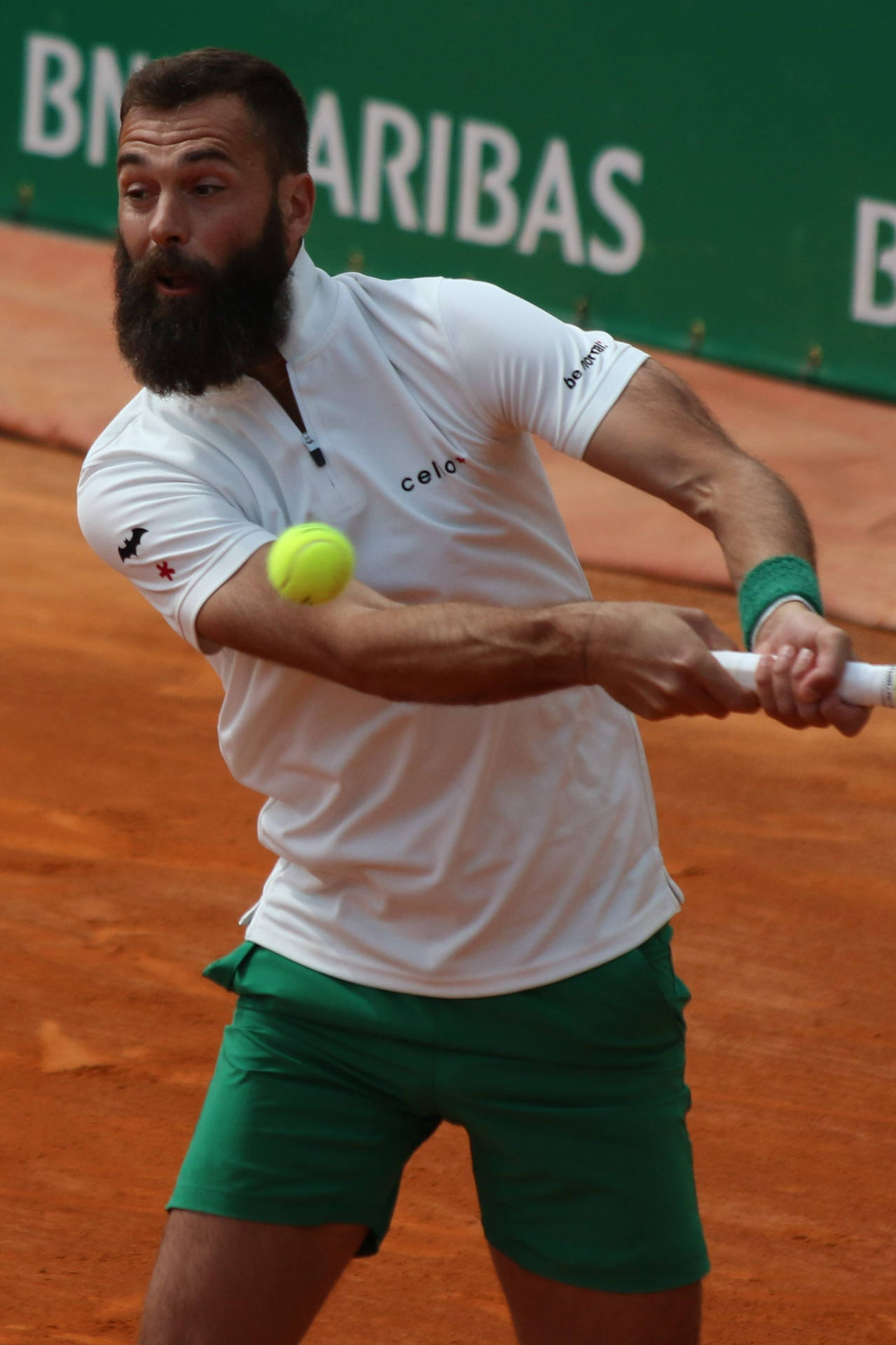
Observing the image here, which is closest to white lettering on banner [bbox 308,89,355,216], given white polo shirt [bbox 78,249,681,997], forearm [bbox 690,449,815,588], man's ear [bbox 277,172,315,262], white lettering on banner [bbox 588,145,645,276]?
white lettering on banner [bbox 588,145,645,276]

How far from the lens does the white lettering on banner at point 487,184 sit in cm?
989

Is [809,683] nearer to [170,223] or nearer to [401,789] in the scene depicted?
[401,789]

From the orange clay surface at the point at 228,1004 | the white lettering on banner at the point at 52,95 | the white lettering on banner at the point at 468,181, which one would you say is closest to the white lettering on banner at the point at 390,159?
the white lettering on banner at the point at 468,181

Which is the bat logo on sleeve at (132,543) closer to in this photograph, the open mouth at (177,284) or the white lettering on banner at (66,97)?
the open mouth at (177,284)

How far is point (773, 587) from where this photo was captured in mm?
2441

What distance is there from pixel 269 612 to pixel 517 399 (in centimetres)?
51

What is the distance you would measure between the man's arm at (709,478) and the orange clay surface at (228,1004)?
2.08 meters

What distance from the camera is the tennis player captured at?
8.91ft

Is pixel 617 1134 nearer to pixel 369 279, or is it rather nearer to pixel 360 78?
pixel 369 279

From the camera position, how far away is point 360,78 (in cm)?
1010

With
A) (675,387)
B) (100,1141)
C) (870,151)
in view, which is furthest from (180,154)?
(870,151)

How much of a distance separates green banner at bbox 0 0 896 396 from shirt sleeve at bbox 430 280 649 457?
23.2 ft

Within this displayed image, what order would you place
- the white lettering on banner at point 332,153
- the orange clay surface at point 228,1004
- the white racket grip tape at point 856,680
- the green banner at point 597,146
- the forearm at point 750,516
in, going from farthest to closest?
1. the white lettering on banner at point 332,153
2. the green banner at point 597,146
3. the orange clay surface at point 228,1004
4. the forearm at point 750,516
5. the white racket grip tape at point 856,680

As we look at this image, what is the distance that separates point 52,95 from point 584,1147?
9.15m
